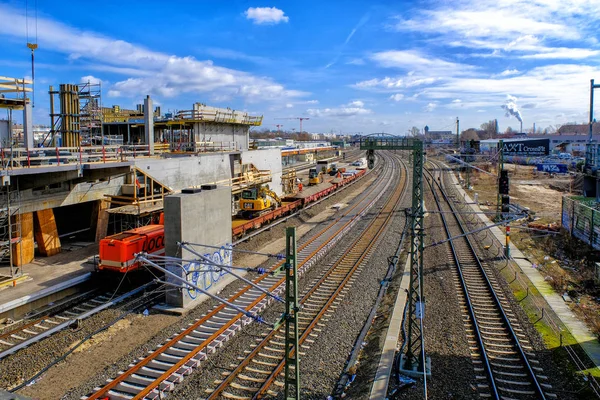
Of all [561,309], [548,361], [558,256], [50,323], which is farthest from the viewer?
[558,256]

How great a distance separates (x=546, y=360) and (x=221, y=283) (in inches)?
445

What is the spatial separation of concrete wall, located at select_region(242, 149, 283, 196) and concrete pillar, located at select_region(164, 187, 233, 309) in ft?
48.8

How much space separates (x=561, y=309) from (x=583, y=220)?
10603 millimetres

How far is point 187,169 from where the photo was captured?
85.1ft

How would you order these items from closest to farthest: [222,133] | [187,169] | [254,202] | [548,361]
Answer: [548,361] → [187,169] → [254,202] → [222,133]

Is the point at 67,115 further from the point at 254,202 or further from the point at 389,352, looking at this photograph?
the point at 389,352

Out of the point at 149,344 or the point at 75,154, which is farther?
the point at 75,154

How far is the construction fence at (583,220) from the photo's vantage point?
2177 cm

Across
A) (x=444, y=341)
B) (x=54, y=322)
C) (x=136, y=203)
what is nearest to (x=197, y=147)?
(x=136, y=203)

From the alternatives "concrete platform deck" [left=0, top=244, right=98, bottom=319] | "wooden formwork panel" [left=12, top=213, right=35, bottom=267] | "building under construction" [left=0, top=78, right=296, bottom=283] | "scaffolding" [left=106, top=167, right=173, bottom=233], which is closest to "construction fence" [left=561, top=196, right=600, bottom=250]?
"building under construction" [left=0, top=78, right=296, bottom=283]

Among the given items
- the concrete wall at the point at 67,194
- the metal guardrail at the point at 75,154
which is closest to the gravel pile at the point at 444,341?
the metal guardrail at the point at 75,154

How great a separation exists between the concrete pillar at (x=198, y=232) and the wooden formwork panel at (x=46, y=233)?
7.66 meters

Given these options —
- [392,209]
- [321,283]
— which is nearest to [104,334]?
[321,283]

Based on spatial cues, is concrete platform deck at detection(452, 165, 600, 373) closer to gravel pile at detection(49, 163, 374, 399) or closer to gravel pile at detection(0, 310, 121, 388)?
gravel pile at detection(49, 163, 374, 399)
